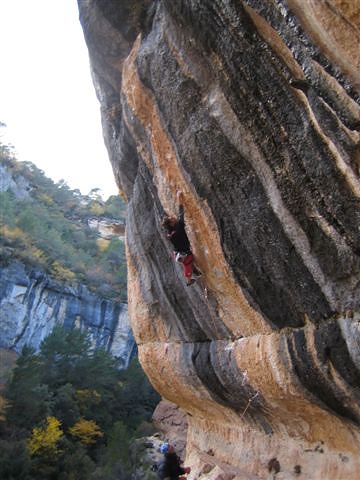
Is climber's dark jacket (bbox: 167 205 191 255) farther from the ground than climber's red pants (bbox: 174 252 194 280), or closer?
farther from the ground

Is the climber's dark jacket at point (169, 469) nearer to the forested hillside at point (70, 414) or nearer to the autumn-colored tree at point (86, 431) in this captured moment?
the forested hillside at point (70, 414)

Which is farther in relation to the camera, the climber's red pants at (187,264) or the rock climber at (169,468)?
the rock climber at (169,468)

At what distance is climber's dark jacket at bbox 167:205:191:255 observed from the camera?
6.51m

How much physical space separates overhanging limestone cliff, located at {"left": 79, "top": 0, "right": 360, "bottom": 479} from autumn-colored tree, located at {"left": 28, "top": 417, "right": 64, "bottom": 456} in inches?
468

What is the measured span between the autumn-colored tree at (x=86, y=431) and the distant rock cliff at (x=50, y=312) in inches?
357

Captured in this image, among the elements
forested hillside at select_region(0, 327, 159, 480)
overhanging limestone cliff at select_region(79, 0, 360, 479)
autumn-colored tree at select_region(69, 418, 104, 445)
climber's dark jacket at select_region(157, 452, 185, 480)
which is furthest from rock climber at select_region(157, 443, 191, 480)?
autumn-colored tree at select_region(69, 418, 104, 445)

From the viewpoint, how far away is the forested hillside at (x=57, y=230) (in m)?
35.5

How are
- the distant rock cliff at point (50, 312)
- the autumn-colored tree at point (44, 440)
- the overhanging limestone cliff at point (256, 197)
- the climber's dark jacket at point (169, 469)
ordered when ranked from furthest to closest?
the distant rock cliff at point (50, 312) < the autumn-colored tree at point (44, 440) < the climber's dark jacket at point (169, 469) < the overhanging limestone cliff at point (256, 197)

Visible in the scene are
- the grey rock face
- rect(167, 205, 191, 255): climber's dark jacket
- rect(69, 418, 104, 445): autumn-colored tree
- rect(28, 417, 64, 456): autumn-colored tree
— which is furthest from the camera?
the grey rock face

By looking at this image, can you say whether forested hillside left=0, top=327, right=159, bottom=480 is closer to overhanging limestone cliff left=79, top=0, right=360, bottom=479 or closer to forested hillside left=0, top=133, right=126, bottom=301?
forested hillside left=0, top=133, right=126, bottom=301

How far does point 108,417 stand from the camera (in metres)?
23.8

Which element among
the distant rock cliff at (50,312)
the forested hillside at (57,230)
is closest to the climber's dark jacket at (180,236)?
the distant rock cliff at (50,312)

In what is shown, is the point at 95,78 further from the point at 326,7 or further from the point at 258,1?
the point at 326,7

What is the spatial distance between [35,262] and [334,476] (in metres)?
30.9
